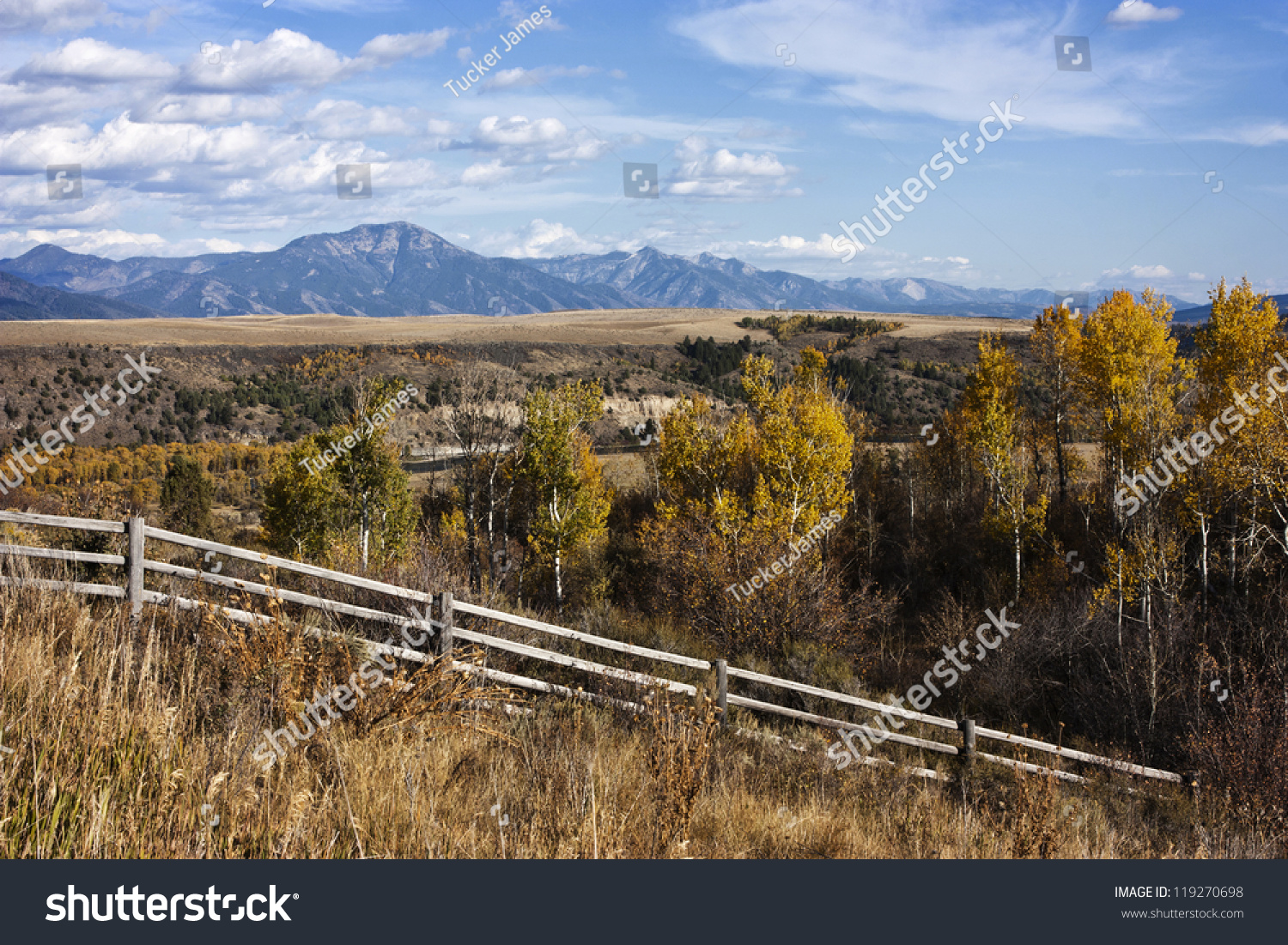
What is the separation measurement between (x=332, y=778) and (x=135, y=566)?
4393 mm

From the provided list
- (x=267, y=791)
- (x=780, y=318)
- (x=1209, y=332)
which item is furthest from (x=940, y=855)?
(x=780, y=318)

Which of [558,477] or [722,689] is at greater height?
[558,477]

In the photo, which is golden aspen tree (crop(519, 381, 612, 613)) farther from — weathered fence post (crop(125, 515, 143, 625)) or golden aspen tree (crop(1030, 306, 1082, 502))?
weathered fence post (crop(125, 515, 143, 625))

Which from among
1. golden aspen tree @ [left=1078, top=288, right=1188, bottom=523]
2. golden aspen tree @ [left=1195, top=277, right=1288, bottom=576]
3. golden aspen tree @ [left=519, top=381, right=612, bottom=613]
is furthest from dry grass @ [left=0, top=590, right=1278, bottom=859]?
golden aspen tree @ [left=519, top=381, right=612, bottom=613]

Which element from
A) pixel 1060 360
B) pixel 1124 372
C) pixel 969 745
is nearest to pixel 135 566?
pixel 969 745

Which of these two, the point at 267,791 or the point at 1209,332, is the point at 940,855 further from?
the point at 1209,332

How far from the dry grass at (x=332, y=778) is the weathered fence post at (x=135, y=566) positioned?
2.16 ft

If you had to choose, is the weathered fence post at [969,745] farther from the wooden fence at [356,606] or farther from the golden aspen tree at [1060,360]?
the golden aspen tree at [1060,360]

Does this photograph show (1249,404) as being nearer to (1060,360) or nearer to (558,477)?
(1060,360)

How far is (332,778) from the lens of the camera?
4113mm

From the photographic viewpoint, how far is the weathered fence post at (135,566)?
7.03 meters

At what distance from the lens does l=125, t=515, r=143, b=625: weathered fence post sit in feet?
23.1

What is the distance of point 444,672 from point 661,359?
141524mm

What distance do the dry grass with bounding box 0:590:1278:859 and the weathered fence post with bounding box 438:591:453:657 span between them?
155cm
